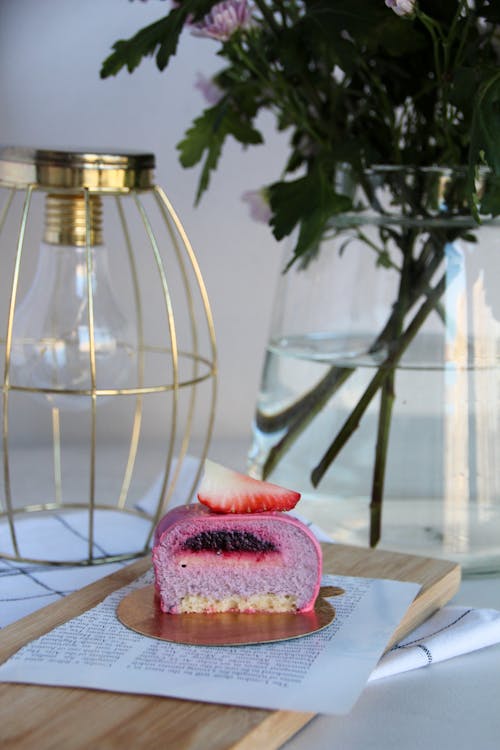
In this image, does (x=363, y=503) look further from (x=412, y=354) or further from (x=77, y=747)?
(x=77, y=747)

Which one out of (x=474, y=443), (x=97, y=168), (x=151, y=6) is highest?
(x=151, y=6)

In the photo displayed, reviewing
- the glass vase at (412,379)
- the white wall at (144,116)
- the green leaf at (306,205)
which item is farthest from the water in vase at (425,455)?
the white wall at (144,116)

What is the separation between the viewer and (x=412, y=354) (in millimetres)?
801

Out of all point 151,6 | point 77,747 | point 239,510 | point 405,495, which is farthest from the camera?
point 151,6

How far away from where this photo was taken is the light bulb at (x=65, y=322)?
814 mm

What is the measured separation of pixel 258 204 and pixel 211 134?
3.5 inches

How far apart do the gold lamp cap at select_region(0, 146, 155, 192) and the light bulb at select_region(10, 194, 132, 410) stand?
0.16 ft

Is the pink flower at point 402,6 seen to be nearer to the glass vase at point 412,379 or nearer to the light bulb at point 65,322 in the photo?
the glass vase at point 412,379

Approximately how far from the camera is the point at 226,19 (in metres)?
0.72

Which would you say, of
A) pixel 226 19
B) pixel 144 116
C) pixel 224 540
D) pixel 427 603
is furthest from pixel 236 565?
pixel 144 116

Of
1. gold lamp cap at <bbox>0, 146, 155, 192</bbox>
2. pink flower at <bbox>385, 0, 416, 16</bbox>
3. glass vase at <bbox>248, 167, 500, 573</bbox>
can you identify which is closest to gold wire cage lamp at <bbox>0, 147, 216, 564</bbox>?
gold lamp cap at <bbox>0, 146, 155, 192</bbox>

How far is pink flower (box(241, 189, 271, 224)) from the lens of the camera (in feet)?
2.99

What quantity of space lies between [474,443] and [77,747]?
391 millimetres

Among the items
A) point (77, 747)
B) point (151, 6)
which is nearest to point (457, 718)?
point (77, 747)
